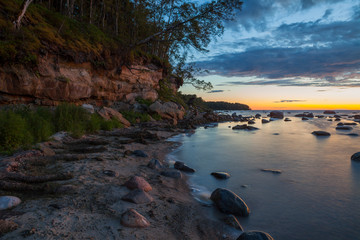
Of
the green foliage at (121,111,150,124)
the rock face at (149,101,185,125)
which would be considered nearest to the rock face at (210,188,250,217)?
the green foliage at (121,111,150,124)

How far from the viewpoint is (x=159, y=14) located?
64.3ft

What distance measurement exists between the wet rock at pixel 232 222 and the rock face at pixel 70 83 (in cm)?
905

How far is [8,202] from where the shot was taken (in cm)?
231

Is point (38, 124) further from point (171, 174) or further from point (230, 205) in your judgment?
point (230, 205)

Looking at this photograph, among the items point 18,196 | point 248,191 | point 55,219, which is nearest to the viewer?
point 55,219

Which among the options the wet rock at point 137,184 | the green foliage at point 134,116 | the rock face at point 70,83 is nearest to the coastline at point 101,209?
the wet rock at point 137,184

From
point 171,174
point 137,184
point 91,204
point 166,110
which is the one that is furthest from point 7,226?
point 166,110

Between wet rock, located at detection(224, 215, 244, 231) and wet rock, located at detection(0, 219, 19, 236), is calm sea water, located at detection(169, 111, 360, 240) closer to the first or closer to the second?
wet rock, located at detection(224, 215, 244, 231)

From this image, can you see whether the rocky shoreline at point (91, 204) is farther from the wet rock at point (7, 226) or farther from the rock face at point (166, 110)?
the rock face at point (166, 110)

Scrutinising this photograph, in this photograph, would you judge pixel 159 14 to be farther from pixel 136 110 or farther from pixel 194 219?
pixel 194 219

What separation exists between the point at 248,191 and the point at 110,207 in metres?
2.71

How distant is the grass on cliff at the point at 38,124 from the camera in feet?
14.4

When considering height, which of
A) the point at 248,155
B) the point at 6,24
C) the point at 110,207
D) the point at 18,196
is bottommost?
the point at 248,155

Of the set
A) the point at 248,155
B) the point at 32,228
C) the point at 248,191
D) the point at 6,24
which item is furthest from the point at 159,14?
the point at 32,228
